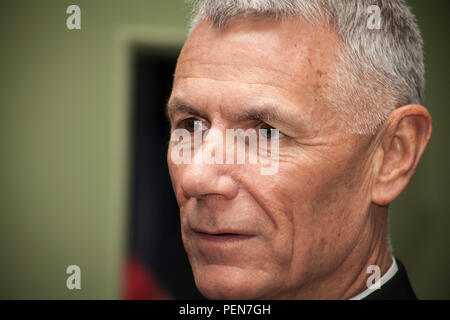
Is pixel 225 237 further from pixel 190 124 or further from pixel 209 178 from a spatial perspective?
pixel 190 124

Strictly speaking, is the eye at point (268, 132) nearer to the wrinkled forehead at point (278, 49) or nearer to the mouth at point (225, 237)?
the wrinkled forehead at point (278, 49)

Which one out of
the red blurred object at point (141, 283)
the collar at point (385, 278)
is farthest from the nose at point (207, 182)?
the red blurred object at point (141, 283)

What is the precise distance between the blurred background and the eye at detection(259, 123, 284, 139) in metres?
1.94

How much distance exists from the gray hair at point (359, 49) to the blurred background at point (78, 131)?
72.1 inches

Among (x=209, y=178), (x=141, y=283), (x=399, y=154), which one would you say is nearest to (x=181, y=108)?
(x=209, y=178)

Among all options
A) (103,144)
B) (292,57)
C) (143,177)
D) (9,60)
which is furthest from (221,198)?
(143,177)

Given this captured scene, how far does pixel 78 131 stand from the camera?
304 cm

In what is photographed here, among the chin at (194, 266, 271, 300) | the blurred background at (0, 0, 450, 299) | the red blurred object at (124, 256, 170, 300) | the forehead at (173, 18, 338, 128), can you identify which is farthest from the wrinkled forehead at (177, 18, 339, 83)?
the red blurred object at (124, 256, 170, 300)

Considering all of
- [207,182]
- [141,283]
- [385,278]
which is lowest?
[141,283]

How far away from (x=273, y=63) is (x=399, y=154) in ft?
1.63

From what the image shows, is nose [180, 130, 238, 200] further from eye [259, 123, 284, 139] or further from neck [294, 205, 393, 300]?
neck [294, 205, 393, 300]

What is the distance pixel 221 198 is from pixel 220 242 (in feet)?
0.43

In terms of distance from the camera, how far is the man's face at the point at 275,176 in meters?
1.26
